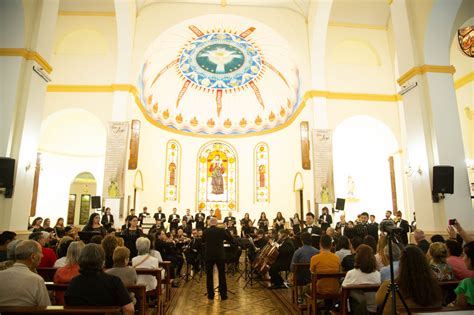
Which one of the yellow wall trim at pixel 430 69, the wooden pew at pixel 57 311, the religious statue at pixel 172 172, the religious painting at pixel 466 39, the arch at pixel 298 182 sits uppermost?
the religious painting at pixel 466 39

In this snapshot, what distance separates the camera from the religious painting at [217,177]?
19.2m

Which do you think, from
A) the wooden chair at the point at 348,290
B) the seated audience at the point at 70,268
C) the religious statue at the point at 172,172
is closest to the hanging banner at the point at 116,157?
the religious statue at the point at 172,172

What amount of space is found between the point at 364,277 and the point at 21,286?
3177 millimetres

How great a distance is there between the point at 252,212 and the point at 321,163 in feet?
24.7

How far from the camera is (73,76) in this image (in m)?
12.8

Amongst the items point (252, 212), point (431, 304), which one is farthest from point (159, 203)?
point (431, 304)

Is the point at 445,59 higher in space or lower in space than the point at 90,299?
higher

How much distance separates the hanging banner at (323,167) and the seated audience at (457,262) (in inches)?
306

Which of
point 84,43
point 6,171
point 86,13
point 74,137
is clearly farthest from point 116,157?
point 86,13

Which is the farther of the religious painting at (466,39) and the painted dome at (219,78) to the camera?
the painted dome at (219,78)

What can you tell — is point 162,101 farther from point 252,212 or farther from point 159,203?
point 252,212

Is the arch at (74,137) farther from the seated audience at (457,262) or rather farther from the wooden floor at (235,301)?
the seated audience at (457,262)

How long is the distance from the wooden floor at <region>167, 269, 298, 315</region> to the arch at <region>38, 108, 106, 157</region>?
1036cm

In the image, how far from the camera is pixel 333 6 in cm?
1365
